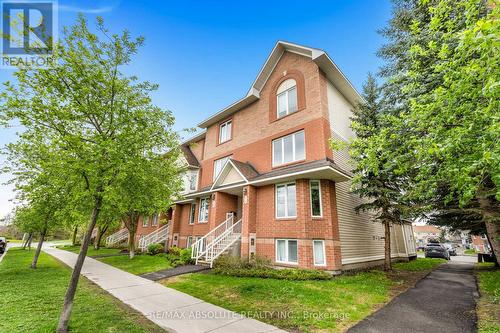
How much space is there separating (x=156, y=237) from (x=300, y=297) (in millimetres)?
18480

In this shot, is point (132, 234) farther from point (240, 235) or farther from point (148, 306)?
point (148, 306)

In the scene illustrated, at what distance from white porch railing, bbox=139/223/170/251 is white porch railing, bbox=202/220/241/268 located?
935 cm

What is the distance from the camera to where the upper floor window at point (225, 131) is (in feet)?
63.1

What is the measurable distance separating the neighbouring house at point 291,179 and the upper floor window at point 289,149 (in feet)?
0.21

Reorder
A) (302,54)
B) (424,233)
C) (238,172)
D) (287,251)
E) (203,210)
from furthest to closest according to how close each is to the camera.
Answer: (424,233), (203,210), (302,54), (238,172), (287,251)

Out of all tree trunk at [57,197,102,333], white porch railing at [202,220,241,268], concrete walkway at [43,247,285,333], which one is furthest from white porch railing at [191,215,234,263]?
tree trunk at [57,197,102,333]

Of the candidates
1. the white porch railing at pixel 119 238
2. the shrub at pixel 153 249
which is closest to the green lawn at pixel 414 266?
the shrub at pixel 153 249

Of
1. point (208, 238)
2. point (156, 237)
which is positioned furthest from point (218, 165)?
point (156, 237)

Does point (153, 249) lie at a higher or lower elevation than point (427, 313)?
higher

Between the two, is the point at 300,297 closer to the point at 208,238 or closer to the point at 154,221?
the point at 208,238

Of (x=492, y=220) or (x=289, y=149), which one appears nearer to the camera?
(x=492, y=220)

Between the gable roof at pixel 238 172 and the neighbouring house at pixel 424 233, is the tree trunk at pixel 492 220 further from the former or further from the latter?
the neighbouring house at pixel 424 233

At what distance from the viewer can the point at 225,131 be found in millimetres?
19750

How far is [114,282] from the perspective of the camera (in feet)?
Answer: 32.3
